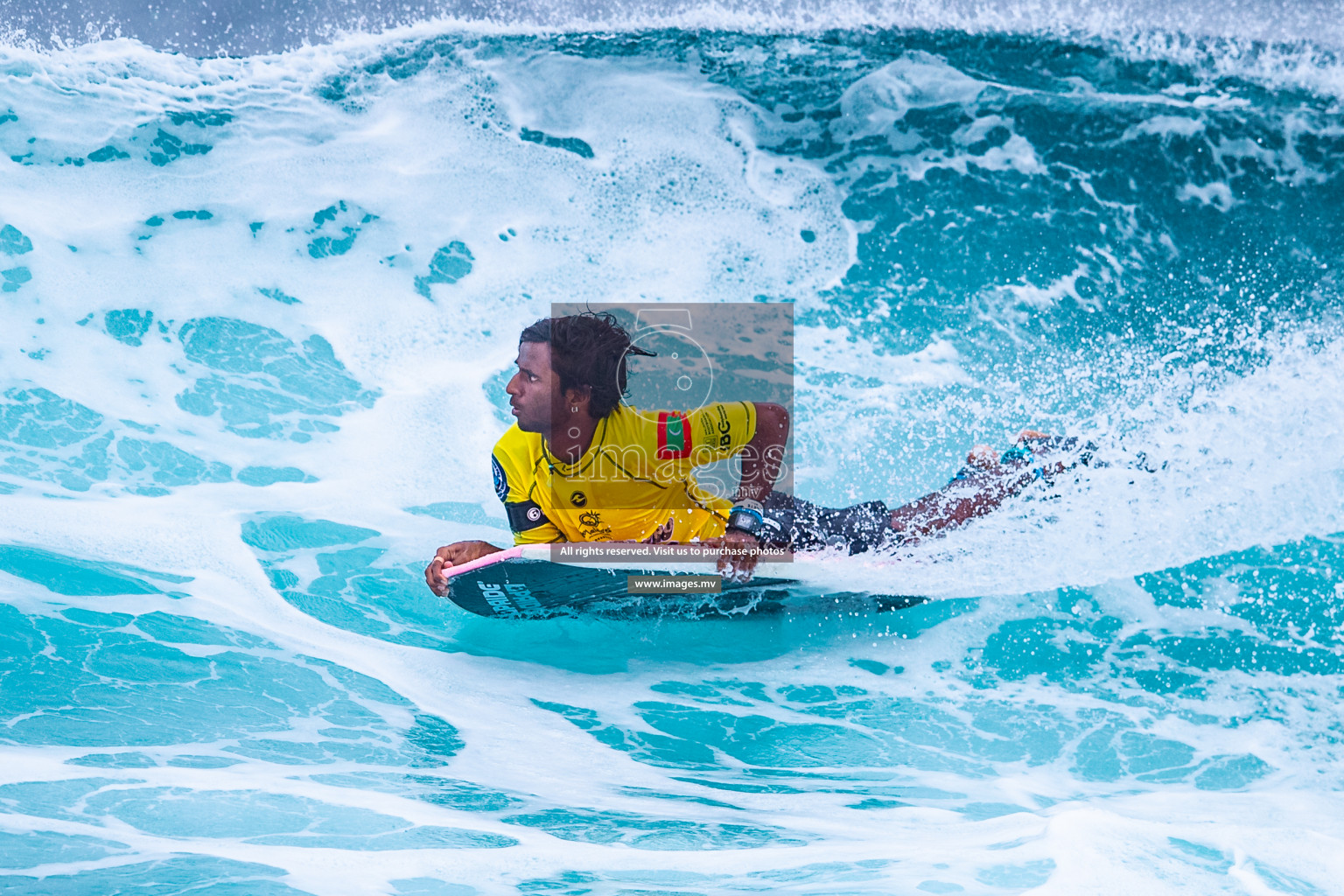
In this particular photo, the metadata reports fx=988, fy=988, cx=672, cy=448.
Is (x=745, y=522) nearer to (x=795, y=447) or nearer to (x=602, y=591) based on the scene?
(x=602, y=591)

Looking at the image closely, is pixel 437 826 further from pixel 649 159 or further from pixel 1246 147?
pixel 1246 147

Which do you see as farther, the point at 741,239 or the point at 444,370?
the point at 741,239

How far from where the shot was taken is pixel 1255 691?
14.9 ft

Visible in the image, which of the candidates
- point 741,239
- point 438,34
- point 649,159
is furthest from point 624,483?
point 438,34

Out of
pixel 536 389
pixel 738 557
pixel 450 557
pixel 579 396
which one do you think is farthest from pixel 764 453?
pixel 450 557

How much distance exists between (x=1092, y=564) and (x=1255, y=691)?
921 millimetres

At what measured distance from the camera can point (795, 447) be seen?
7.18 m

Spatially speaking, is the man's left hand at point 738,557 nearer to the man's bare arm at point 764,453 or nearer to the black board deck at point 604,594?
the black board deck at point 604,594

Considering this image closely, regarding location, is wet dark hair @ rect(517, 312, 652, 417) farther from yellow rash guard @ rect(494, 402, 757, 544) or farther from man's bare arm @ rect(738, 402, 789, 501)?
man's bare arm @ rect(738, 402, 789, 501)

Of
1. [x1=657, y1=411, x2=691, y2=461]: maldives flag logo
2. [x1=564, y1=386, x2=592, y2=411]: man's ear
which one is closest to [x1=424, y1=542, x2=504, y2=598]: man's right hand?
[x1=564, y1=386, x2=592, y2=411]: man's ear

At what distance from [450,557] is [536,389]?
34.0 inches

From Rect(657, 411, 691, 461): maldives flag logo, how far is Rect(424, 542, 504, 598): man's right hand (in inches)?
34.4

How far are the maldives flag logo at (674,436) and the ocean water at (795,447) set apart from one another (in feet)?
3.09

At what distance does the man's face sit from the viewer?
4.30m
